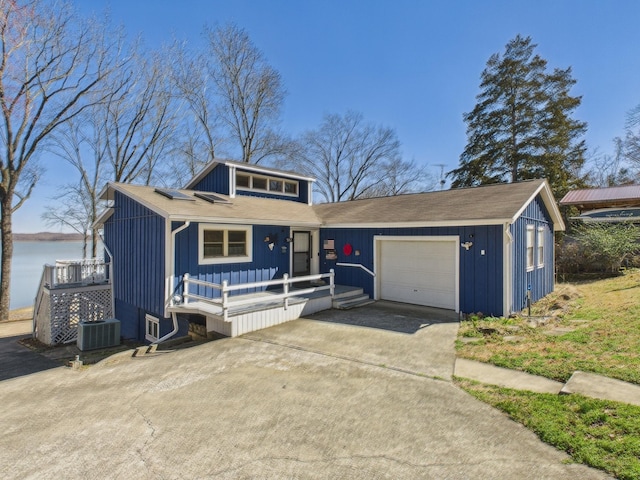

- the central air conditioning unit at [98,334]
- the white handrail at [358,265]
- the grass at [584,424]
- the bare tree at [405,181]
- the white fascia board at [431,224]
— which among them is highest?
the bare tree at [405,181]

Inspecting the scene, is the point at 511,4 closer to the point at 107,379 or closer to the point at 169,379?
the point at 169,379

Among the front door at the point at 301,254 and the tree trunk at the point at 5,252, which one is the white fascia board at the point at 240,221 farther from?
the tree trunk at the point at 5,252

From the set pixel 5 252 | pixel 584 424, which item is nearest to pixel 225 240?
pixel 584 424

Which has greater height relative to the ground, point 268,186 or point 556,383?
point 268,186

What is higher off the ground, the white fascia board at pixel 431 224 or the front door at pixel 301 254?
the white fascia board at pixel 431 224

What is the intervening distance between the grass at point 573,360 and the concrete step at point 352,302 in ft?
10.9

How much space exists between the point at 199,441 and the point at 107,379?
129 inches

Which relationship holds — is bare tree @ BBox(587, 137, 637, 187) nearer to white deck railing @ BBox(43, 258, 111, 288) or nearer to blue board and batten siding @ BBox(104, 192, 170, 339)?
blue board and batten siding @ BBox(104, 192, 170, 339)

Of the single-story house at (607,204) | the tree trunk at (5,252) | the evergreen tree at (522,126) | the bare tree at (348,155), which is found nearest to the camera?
the tree trunk at (5,252)

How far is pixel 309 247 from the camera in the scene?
12.8 m

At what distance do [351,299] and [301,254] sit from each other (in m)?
2.68

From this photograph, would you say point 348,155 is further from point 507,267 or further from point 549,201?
point 507,267

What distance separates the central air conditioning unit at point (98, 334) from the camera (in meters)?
10.8

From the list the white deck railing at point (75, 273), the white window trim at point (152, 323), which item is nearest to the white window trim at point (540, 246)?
the white window trim at point (152, 323)
